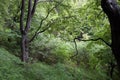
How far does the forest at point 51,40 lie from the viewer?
29.0 ft

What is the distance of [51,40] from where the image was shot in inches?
567

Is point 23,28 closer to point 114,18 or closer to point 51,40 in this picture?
point 51,40

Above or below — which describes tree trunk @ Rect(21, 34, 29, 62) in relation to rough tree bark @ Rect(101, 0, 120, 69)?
below

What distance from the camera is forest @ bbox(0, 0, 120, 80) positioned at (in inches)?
348

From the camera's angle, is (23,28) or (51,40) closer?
(23,28)

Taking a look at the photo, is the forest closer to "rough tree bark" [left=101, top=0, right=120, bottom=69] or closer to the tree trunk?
the tree trunk

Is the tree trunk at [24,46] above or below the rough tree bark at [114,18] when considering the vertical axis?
below

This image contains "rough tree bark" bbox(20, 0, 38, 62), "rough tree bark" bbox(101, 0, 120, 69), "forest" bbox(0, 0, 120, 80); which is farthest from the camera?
"rough tree bark" bbox(20, 0, 38, 62)

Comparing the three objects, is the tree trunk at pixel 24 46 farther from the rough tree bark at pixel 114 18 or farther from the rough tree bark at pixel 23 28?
the rough tree bark at pixel 114 18

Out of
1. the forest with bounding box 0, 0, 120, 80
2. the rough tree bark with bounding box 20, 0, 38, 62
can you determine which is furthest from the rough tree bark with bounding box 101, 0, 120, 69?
the rough tree bark with bounding box 20, 0, 38, 62

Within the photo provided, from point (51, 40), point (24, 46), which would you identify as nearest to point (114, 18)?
point (24, 46)

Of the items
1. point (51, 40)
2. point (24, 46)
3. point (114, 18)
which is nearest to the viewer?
point (114, 18)

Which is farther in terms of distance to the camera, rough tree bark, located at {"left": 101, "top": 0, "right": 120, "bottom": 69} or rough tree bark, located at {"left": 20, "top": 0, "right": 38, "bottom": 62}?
rough tree bark, located at {"left": 20, "top": 0, "right": 38, "bottom": 62}

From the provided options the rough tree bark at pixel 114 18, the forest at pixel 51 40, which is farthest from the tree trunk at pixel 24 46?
the rough tree bark at pixel 114 18
